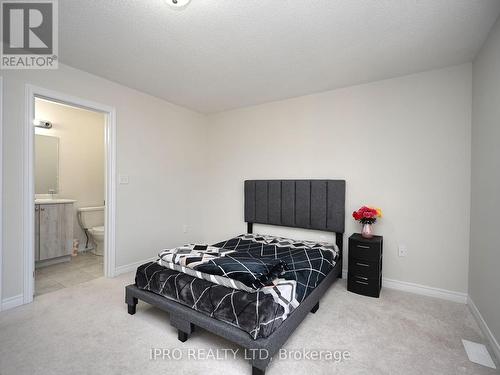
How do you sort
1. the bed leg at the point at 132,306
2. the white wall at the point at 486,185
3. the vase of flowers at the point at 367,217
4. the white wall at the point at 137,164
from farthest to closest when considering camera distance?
the vase of flowers at the point at 367,217 → the white wall at the point at 137,164 → the bed leg at the point at 132,306 → the white wall at the point at 486,185

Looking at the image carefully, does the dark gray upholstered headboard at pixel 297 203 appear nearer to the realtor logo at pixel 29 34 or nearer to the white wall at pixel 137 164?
the white wall at pixel 137 164

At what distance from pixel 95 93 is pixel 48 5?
1193mm

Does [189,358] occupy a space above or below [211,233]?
below

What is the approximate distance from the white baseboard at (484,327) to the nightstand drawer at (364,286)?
788 millimetres

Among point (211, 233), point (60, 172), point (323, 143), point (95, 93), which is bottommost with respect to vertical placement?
point (211, 233)

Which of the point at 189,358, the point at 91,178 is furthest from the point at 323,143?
the point at 91,178

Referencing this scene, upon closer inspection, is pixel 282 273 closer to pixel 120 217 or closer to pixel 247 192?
pixel 247 192

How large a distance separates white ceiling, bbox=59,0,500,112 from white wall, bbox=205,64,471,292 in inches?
11.1

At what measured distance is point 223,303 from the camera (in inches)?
65.7

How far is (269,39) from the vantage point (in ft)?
7.00

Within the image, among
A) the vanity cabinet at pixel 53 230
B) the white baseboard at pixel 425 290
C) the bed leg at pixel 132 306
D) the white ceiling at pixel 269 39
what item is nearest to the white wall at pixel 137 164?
the white ceiling at pixel 269 39

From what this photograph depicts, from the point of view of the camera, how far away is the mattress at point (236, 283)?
5.16 feet

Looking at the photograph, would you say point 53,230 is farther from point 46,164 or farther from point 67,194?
point 46,164

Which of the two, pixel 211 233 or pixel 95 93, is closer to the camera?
pixel 95 93
